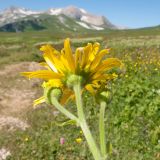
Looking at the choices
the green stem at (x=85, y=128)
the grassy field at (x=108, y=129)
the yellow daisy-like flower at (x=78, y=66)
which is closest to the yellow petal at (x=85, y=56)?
the yellow daisy-like flower at (x=78, y=66)

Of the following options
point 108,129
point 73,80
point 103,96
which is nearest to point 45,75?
point 73,80

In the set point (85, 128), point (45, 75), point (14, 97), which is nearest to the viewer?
point (85, 128)

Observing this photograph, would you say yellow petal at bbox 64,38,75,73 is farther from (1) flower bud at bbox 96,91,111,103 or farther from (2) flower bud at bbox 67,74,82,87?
(1) flower bud at bbox 96,91,111,103

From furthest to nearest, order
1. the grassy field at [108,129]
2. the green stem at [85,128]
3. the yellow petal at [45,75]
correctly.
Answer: the grassy field at [108,129] → the yellow petal at [45,75] → the green stem at [85,128]

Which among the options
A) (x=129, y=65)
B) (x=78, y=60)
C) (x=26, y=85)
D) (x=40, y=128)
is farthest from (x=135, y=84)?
(x=78, y=60)

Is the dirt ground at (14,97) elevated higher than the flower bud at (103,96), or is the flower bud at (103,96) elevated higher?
the flower bud at (103,96)

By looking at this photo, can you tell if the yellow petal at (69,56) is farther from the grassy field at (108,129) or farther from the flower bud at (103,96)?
the grassy field at (108,129)

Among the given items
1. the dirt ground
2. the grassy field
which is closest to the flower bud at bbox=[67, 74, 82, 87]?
the grassy field

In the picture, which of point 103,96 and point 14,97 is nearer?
point 103,96

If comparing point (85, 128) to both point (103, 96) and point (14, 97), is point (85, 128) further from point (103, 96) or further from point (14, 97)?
point (14, 97)
